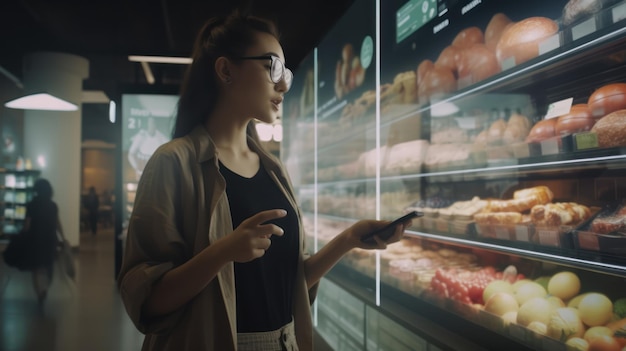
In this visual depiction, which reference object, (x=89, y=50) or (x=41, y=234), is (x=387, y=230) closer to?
(x=41, y=234)

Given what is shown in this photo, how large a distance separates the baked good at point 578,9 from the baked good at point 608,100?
10.2 inches

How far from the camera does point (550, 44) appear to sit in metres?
1.67

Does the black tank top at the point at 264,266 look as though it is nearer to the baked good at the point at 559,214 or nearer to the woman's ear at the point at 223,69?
the woman's ear at the point at 223,69

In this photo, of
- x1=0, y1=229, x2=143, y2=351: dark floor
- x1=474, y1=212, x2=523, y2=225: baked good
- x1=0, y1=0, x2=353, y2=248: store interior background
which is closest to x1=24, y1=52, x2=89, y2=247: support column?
x1=0, y1=0, x2=353, y2=248: store interior background

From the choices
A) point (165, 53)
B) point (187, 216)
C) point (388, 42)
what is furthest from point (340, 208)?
point (187, 216)

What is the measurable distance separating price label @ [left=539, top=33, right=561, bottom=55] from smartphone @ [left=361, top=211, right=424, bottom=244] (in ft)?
2.63

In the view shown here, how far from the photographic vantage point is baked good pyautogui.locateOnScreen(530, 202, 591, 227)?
1726mm

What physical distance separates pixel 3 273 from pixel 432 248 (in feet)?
12.0

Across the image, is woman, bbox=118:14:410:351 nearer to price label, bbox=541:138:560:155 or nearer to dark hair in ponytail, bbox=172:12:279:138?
dark hair in ponytail, bbox=172:12:279:138

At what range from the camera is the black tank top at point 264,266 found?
1.30m

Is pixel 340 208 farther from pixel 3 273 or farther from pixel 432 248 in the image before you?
pixel 3 273

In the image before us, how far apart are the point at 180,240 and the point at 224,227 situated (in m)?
0.12

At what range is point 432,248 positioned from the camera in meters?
2.90

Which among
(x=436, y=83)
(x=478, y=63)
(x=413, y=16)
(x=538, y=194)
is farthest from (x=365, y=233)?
(x=413, y=16)
